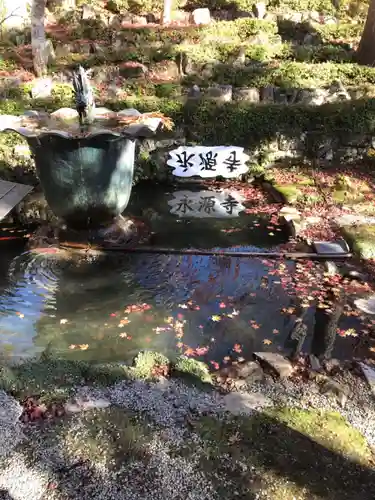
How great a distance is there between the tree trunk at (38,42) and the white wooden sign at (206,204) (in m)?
5.19

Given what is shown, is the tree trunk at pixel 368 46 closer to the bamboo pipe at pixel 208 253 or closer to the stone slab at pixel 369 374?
the bamboo pipe at pixel 208 253

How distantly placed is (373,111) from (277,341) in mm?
6297

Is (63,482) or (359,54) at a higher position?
(359,54)

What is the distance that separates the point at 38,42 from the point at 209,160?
593 cm

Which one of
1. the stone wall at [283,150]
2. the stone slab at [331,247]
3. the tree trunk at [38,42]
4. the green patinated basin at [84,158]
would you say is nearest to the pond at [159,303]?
the stone slab at [331,247]

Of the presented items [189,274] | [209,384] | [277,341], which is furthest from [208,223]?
[209,384]

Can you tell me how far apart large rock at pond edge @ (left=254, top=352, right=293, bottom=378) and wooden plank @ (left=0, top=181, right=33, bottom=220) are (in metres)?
4.02

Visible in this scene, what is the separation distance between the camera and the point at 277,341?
13.9 ft

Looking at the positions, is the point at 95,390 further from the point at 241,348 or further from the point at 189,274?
the point at 189,274

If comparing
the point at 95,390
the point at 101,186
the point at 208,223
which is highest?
the point at 101,186

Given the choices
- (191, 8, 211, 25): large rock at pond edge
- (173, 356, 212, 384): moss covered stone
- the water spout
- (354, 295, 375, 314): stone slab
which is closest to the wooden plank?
the water spout

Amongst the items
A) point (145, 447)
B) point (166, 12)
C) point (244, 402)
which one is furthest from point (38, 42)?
point (145, 447)

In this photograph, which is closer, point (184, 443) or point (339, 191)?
point (184, 443)

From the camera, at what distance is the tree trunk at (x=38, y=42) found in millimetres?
10057
